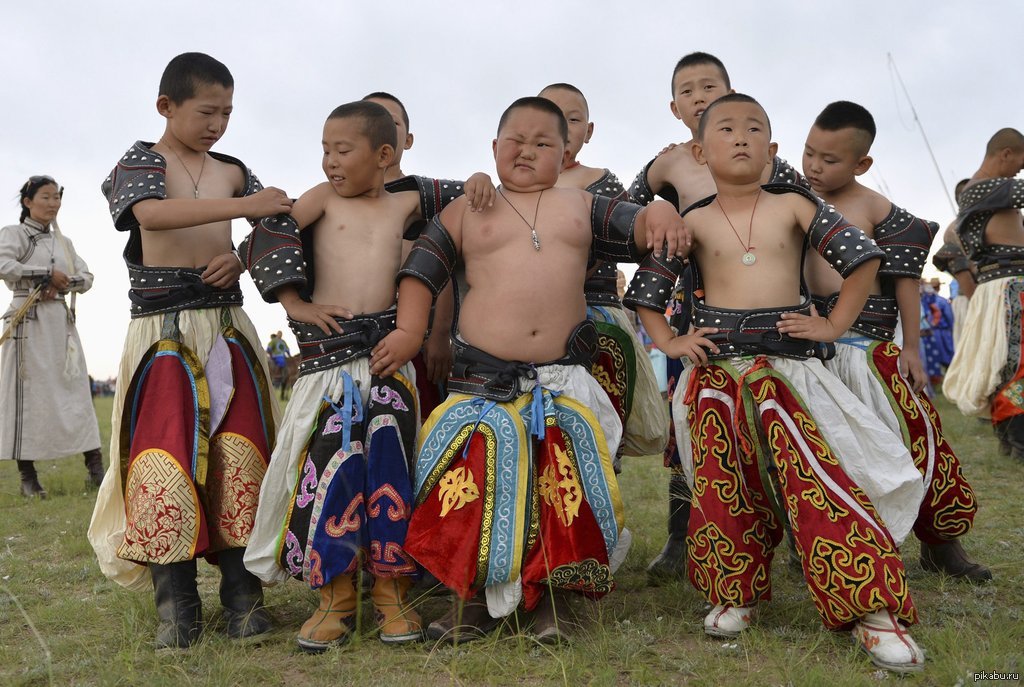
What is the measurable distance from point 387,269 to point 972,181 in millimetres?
4505

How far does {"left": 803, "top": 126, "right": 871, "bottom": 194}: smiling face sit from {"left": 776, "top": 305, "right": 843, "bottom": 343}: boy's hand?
0.80m

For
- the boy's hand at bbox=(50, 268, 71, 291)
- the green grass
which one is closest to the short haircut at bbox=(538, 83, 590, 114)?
the green grass

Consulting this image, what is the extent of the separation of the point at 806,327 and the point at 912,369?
0.78 meters

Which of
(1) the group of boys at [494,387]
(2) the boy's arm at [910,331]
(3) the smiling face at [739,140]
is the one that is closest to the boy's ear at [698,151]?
(1) the group of boys at [494,387]

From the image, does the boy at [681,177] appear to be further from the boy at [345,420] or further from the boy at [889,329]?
the boy at [345,420]

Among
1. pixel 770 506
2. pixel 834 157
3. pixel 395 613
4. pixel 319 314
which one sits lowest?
pixel 395 613

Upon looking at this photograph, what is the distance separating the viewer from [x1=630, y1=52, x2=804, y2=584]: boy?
12.4 ft

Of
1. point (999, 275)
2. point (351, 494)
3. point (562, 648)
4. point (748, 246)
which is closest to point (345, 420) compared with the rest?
point (351, 494)

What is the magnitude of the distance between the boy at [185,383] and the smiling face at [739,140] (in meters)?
1.53

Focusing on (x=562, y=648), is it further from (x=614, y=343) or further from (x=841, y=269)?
(x=841, y=269)

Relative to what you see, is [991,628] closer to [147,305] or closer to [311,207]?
[311,207]

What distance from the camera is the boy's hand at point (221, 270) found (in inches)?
129

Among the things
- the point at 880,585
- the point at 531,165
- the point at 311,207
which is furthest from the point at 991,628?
the point at 311,207

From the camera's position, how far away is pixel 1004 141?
5.86 m
